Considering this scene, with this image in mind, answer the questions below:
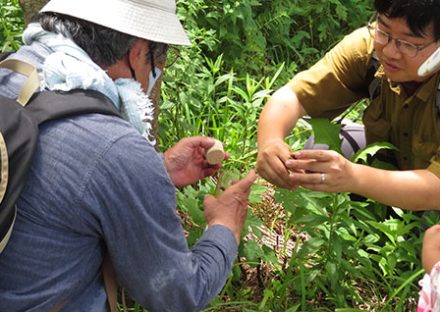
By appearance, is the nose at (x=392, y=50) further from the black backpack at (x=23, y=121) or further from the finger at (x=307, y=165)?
the black backpack at (x=23, y=121)

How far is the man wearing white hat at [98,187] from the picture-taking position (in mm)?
1569

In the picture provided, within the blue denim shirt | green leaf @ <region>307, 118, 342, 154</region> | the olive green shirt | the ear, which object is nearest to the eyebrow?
the olive green shirt

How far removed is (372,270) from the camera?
259 centimetres

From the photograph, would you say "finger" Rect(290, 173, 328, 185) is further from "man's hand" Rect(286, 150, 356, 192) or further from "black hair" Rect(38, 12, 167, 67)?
"black hair" Rect(38, 12, 167, 67)

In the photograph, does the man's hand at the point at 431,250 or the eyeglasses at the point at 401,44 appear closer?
the man's hand at the point at 431,250

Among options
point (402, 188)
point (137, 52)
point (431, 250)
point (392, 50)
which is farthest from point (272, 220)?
point (137, 52)

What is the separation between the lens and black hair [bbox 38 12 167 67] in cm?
170

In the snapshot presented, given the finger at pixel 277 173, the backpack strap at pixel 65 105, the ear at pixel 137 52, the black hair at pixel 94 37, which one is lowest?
the finger at pixel 277 173

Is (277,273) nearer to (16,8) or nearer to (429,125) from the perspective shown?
(429,125)

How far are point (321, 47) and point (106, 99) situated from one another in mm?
3922

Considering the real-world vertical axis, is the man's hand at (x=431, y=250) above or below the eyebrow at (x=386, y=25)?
below

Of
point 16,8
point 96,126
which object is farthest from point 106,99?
point 16,8

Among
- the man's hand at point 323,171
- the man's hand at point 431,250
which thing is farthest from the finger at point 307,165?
the man's hand at point 431,250

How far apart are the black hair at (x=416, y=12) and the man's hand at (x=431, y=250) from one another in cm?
80
